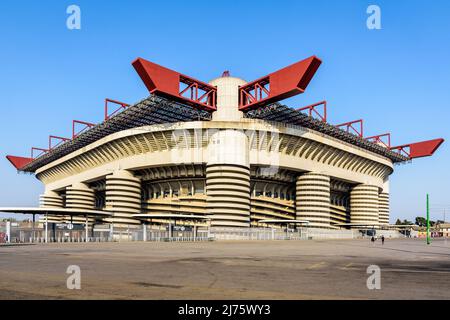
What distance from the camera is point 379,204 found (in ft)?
363

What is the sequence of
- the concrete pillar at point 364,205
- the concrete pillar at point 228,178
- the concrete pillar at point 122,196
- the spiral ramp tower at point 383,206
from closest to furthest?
the concrete pillar at point 228,178
the concrete pillar at point 122,196
the concrete pillar at point 364,205
the spiral ramp tower at point 383,206

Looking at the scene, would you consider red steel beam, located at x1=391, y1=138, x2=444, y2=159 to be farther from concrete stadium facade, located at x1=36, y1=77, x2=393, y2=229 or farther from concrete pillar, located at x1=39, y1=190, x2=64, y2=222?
concrete pillar, located at x1=39, y1=190, x2=64, y2=222

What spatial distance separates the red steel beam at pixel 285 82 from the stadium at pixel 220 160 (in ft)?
0.55

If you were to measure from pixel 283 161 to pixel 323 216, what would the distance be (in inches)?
596

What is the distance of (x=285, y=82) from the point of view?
59.2 m

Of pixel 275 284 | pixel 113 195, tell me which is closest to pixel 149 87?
pixel 113 195

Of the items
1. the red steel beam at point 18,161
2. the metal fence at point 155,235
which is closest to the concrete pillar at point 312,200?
the metal fence at point 155,235

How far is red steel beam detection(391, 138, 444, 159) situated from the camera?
104625 millimetres

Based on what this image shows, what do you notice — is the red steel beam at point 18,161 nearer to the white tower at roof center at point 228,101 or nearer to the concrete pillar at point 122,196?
the concrete pillar at point 122,196

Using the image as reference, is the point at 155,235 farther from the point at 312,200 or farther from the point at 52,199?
the point at 52,199

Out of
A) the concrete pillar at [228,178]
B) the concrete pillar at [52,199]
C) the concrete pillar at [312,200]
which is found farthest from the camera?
the concrete pillar at [52,199]

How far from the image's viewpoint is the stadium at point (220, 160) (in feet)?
218
